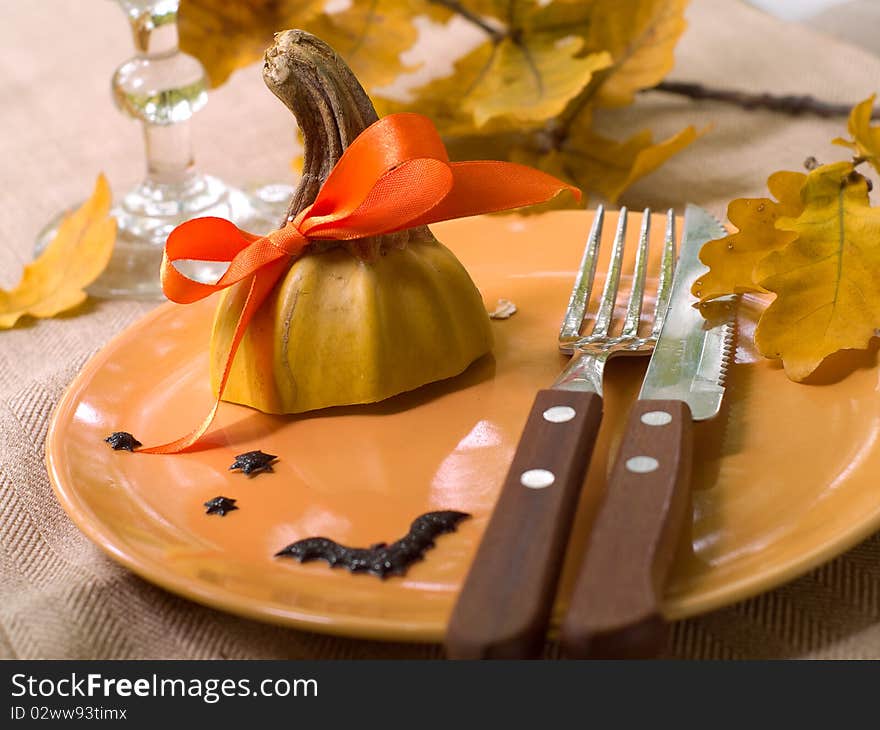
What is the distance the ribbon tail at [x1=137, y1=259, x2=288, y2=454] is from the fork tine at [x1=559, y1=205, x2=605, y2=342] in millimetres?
199

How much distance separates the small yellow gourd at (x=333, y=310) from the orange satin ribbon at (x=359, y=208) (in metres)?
0.02

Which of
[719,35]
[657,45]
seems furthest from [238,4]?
[719,35]

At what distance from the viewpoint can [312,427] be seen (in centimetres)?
72

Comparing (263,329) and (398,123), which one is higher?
(398,123)

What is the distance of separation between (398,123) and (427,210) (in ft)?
0.18

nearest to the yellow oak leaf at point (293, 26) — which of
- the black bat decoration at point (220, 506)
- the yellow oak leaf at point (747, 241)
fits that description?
the yellow oak leaf at point (747, 241)

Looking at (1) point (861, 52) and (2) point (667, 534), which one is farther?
(1) point (861, 52)

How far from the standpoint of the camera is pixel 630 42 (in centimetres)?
121

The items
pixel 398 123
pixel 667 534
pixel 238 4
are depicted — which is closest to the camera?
pixel 667 534

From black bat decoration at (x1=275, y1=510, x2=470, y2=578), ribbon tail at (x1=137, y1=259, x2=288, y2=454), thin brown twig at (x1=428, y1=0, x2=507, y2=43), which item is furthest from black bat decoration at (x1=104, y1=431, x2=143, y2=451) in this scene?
thin brown twig at (x1=428, y1=0, x2=507, y2=43)

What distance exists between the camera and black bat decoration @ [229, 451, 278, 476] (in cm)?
69

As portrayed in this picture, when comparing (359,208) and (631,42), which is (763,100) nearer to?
(631,42)

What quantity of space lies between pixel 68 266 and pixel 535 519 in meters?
0.68

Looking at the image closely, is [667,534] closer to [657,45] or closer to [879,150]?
[879,150]
